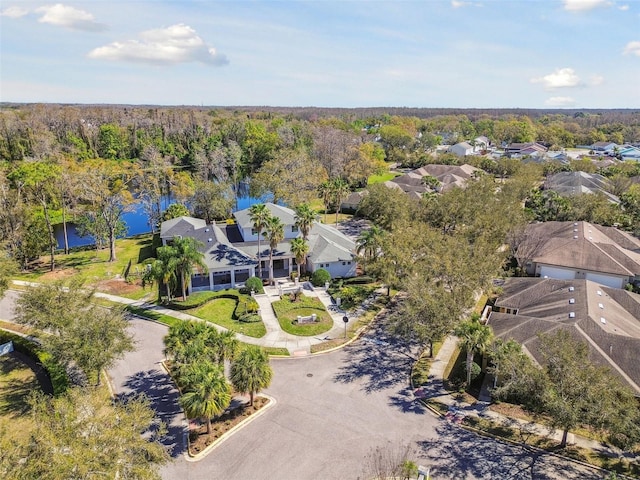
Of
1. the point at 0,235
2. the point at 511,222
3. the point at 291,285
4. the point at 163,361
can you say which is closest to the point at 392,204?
the point at 511,222

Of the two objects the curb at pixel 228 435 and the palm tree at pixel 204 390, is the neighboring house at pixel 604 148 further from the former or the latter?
the palm tree at pixel 204 390

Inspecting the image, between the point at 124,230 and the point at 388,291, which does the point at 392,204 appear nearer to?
the point at 388,291

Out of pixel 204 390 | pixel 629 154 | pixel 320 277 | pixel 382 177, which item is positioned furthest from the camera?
pixel 629 154

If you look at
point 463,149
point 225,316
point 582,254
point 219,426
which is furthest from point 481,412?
point 463,149

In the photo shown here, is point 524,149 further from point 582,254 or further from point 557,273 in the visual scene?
point 557,273

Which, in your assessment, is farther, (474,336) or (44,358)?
(44,358)

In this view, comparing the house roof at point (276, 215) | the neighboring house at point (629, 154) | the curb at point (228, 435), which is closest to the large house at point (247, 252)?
the house roof at point (276, 215)

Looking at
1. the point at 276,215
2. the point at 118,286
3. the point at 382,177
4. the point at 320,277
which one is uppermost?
the point at 382,177
